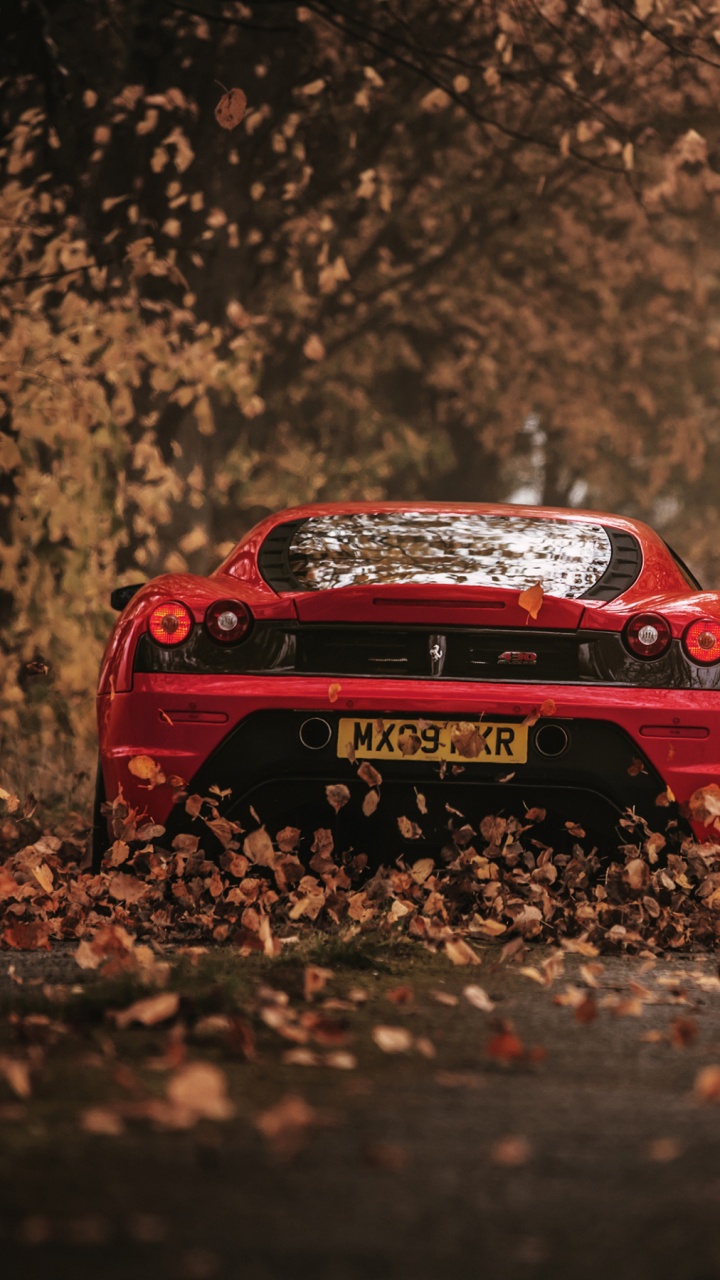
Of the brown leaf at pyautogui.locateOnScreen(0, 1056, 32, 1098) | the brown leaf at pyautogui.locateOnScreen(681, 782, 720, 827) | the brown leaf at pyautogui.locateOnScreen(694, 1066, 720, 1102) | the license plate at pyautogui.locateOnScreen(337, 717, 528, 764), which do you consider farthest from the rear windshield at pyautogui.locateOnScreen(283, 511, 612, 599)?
the brown leaf at pyautogui.locateOnScreen(0, 1056, 32, 1098)

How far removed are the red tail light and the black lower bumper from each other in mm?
342

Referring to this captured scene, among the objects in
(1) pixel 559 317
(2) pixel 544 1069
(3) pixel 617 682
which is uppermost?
(1) pixel 559 317

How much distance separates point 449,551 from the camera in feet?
20.7

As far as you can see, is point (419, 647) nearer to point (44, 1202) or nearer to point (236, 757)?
point (236, 757)

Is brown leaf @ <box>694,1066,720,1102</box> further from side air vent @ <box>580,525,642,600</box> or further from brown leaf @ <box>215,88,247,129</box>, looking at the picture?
brown leaf @ <box>215,88,247,129</box>

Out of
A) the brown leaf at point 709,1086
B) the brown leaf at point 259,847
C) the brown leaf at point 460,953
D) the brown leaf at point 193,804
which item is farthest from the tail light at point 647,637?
the brown leaf at point 709,1086

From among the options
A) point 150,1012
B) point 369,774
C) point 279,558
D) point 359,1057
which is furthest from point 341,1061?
point 279,558

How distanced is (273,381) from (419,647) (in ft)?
50.2

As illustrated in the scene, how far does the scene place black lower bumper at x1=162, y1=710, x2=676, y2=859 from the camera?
576 cm

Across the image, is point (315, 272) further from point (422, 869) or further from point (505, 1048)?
point (505, 1048)

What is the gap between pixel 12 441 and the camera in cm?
1014

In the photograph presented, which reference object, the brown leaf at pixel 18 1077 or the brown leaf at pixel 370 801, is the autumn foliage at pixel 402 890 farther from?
the brown leaf at pixel 18 1077

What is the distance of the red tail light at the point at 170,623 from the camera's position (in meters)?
5.88

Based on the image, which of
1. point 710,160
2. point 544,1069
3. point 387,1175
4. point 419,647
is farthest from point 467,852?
point 710,160
